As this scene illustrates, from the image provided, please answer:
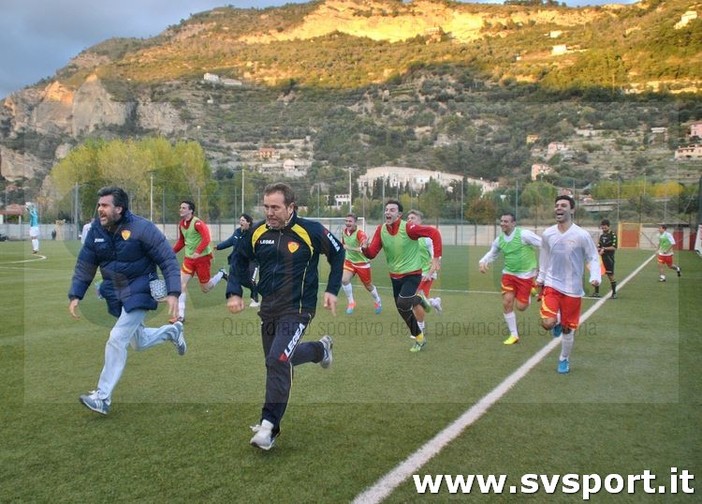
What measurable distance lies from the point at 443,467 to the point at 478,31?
171647mm

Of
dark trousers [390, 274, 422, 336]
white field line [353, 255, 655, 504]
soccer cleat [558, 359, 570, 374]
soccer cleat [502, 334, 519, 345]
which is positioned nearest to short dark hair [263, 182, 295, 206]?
white field line [353, 255, 655, 504]

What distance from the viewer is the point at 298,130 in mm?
117625

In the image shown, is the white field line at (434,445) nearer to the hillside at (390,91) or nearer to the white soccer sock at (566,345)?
the white soccer sock at (566,345)

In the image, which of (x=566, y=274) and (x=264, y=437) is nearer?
(x=264, y=437)

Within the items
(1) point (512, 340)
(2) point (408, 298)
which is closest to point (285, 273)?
(2) point (408, 298)

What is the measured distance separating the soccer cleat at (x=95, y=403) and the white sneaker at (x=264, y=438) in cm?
176

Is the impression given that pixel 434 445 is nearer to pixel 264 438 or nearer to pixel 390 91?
pixel 264 438

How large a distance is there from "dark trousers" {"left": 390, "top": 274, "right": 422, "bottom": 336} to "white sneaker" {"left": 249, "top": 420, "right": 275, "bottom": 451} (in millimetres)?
4281

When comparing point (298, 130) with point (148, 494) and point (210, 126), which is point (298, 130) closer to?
point (210, 126)

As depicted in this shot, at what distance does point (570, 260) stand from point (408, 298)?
7.75 feet

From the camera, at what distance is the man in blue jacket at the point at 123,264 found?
5.89 m

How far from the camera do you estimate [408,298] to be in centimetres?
894

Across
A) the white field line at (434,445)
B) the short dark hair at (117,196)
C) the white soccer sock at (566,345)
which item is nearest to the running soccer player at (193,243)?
the short dark hair at (117,196)

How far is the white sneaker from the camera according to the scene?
4.66 metres
